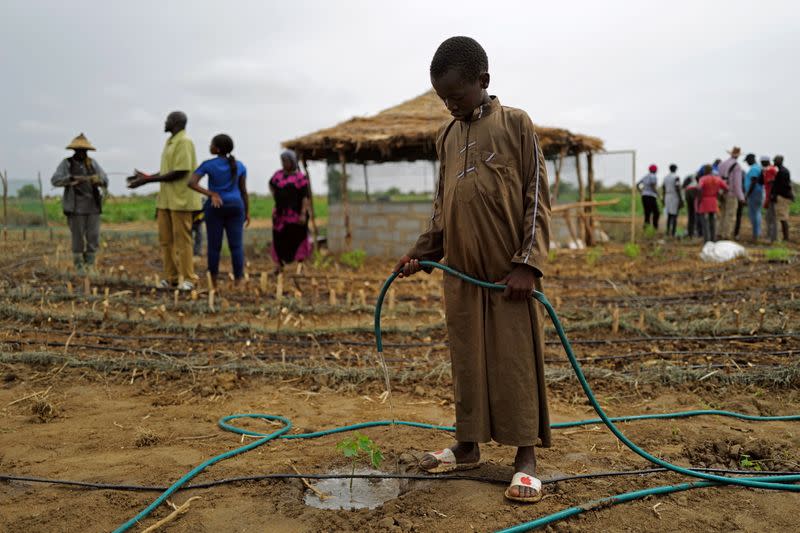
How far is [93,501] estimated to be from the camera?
2.51 meters

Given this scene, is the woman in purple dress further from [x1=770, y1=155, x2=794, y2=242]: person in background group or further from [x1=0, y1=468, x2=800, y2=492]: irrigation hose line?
[x1=770, y1=155, x2=794, y2=242]: person in background group

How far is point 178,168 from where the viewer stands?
20.9 feet

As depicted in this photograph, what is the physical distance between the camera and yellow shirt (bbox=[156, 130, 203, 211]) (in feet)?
20.9

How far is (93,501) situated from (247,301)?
3.80 m

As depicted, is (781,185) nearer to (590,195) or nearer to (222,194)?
(590,195)

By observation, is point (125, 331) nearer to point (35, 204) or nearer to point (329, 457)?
point (329, 457)

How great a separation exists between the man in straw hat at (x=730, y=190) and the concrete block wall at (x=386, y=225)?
6.36 meters

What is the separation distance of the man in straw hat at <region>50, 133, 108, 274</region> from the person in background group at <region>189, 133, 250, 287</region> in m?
1.70

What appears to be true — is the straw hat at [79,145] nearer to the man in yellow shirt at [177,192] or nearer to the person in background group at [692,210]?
the man in yellow shirt at [177,192]

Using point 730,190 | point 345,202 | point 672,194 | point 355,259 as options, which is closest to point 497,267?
point 355,259

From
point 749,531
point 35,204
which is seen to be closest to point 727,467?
point 749,531

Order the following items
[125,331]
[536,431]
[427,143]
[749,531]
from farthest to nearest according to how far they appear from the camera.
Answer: [427,143], [125,331], [536,431], [749,531]

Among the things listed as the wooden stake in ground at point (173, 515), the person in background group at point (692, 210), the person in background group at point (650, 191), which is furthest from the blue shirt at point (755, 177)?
the wooden stake in ground at point (173, 515)

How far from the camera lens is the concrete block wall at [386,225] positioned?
37.9 feet
